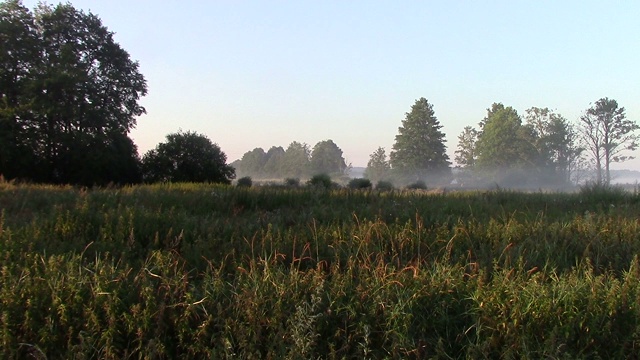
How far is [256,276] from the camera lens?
3285 millimetres

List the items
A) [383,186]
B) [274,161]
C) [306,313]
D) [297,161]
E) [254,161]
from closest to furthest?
[306,313] → [383,186] → [297,161] → [274,161] → [254,161]

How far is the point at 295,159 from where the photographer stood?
51938 millimetres

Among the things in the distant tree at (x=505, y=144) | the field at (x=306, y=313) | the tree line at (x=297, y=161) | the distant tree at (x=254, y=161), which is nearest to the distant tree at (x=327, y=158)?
the tree line at (x=297, y=161)

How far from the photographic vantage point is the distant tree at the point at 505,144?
5656cm

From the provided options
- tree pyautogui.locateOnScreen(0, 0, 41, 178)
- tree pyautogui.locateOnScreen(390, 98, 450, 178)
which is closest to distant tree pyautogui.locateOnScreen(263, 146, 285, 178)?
tree pyautogui.locateOnScreen(390, 98, 450, 178)

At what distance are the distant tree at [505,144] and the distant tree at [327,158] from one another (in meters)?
19.0

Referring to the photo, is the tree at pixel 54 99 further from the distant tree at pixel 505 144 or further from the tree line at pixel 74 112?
the distant tree at pixel 505 144

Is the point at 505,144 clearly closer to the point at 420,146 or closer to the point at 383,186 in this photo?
the point at 420,146

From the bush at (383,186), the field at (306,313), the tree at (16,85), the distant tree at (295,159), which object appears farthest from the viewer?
the distant tree at (295,159)

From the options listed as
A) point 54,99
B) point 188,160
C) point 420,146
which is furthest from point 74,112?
point 420,146

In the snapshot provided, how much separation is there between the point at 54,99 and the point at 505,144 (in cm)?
4895

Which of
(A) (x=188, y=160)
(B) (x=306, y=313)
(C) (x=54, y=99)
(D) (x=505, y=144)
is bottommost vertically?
(B) (x=306, y=313)

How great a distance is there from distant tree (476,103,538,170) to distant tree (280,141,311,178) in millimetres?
23249

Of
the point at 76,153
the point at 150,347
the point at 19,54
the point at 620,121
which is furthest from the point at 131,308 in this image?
the point at 620,121
